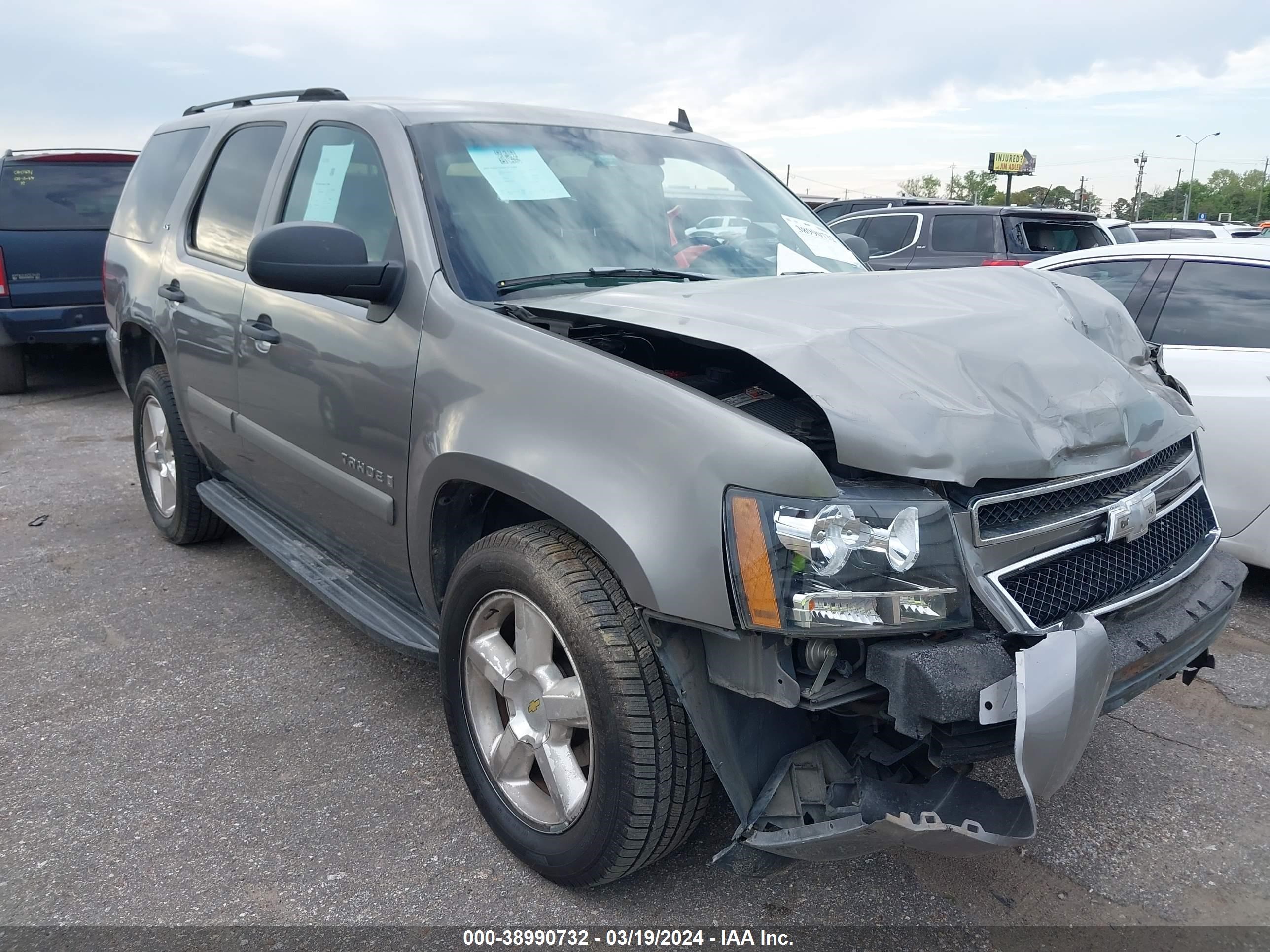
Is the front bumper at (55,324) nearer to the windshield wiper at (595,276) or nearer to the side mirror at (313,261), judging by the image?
the side mirror at (313,261)

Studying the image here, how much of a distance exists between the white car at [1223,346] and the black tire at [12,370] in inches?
338

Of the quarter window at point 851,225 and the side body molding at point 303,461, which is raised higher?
the quarter window at point 851,225

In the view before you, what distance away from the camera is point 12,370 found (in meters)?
8.89

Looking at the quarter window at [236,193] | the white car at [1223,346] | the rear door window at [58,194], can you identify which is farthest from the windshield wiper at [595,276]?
the rear door window at [58,194]

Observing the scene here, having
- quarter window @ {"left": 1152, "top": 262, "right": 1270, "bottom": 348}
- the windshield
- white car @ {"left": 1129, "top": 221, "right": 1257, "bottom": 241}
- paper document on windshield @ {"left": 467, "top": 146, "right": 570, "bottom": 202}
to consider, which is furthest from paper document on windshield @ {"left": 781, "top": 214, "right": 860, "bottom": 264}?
white car @ {"left": 1129, "top": 221, "right": 1257, "bottom": 241}

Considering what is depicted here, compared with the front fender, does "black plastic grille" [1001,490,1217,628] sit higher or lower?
lower

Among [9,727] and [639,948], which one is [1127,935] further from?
[9,727]

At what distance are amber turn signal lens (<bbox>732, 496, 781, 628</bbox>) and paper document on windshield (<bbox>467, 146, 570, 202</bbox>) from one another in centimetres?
150

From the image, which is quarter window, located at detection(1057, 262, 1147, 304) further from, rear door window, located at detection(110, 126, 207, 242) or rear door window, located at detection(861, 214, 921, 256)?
rear door window, located at detection(861, 214, 921, 256)

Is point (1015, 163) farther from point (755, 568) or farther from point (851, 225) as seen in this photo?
point (755, 568)

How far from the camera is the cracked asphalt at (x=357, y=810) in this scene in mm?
2441

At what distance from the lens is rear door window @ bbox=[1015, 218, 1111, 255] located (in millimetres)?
10062

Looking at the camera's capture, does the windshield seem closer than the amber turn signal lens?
No

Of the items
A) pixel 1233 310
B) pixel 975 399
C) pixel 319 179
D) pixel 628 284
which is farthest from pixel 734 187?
pixel 1233 310
